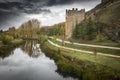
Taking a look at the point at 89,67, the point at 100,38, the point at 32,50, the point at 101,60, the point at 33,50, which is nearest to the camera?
the point at 89,67

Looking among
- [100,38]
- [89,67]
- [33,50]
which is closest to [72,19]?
[33,50]

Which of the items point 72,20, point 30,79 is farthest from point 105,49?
point 72,20

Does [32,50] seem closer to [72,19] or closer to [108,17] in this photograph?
[72,19]

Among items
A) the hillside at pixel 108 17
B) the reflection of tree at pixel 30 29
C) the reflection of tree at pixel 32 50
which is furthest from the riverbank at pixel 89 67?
the reflection of tree at pixel 30 29

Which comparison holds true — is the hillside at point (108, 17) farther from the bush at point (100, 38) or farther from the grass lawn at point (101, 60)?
the grass lawn at point (101, 60)

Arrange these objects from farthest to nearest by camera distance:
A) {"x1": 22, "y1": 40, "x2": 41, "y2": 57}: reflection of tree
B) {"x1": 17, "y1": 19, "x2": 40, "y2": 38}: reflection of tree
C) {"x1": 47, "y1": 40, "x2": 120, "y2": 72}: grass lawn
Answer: {"x1": 17, "y1": 19, "x2": 40, "y2": 38}: reflection of tree → {"x1": 22, "y1": 40, "x2": 41, "y2": 57}: reflection of tree → {"x1": 47, "y1": 40, "x2": 120, "y2": 72}: grass lawn

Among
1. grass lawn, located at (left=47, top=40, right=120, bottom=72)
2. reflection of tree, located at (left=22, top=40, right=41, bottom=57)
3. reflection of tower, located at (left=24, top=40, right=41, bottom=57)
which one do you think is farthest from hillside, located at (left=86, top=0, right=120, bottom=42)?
reflection of tree, located at (left=22, top=40, right=41, bottom=57)

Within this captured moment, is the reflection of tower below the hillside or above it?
below

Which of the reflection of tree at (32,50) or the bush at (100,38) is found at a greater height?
the bush at (100,38)

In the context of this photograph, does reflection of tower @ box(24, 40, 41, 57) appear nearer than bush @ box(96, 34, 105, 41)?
No

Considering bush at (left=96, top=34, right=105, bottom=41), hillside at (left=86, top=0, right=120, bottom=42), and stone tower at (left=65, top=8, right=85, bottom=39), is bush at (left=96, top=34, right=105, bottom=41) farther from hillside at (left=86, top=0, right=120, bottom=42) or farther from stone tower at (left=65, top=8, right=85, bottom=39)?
stone tower at (left=65, top=8, right=85, bottom=39)

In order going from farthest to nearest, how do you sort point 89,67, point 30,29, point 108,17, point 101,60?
point 30,29 → point 108,17 → point 101,60 → point 89,67

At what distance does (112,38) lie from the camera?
207 feet

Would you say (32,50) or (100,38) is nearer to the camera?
(100,38)
